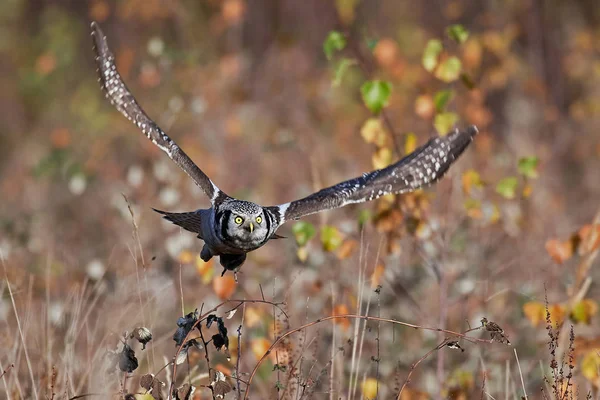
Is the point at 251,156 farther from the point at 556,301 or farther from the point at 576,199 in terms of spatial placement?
the point at 556,301

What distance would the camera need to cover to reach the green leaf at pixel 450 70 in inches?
200

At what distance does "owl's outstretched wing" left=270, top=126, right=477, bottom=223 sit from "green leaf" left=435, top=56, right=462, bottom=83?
1.00 feet

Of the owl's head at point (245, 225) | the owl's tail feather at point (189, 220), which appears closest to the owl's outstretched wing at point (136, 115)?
the owl's tail feather at point (189, 220)

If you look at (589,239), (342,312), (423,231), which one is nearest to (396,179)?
(423,231)

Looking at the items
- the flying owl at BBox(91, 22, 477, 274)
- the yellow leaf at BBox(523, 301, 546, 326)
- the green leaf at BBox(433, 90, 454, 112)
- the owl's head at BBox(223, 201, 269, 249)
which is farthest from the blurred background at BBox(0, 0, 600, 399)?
the owl's head at BBox(223, 201, 269, 249)

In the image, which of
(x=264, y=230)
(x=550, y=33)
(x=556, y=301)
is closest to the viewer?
(x=264, y=230)

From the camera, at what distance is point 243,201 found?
4594 millimetres

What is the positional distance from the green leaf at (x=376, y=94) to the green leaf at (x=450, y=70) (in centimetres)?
46

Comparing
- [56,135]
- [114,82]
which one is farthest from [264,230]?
[56,135]

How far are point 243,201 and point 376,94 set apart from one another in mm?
919

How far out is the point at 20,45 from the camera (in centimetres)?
1583

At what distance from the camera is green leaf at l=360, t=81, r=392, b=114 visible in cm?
480

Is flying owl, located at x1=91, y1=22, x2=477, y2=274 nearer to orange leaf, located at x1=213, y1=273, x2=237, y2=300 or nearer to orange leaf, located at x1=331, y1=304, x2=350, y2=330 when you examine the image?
orange leaf, located at x1=213, y1=273, x2=237, y2=300

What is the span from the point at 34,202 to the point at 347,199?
5984mm
